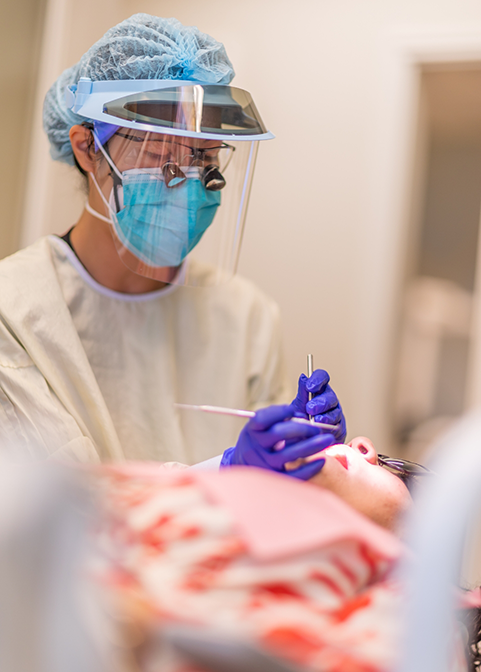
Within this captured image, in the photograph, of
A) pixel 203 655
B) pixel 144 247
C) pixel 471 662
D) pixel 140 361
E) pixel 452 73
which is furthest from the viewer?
pixel 452 73

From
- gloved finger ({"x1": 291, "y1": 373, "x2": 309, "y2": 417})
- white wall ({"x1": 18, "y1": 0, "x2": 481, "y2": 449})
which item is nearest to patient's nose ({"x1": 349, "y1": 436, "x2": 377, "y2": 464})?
gloved finger ({"x1": 291, "y1": 373, "x2": 309, "y2": 417})

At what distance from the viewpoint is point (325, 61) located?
6.69 ft

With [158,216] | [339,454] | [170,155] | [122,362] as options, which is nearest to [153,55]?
[170,155]

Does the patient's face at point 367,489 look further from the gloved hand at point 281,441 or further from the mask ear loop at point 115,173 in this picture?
the mask ear loop at point 115,173

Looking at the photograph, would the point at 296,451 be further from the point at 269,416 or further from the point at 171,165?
the point at 171,165

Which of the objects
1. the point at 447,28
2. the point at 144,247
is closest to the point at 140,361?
the point at 144,247

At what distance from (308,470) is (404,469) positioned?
293 millimetres

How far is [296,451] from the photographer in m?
0.83

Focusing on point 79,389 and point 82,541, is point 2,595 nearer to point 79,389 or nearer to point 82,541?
point 82,541

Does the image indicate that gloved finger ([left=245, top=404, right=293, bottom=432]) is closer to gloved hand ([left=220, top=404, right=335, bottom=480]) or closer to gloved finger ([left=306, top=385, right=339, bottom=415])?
gloved hand ([left=220, top=404, right=335, bottom=480])

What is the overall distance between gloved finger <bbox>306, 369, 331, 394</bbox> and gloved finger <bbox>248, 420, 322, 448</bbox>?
0.98ft

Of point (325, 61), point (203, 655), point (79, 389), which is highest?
point (325, 61)

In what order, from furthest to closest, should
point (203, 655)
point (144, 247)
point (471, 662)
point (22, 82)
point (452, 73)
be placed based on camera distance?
point (452, 73), point (22, 82), point (144, 247), point (471, 662), point (203, 655)

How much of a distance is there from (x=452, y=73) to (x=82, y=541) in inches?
91.0
